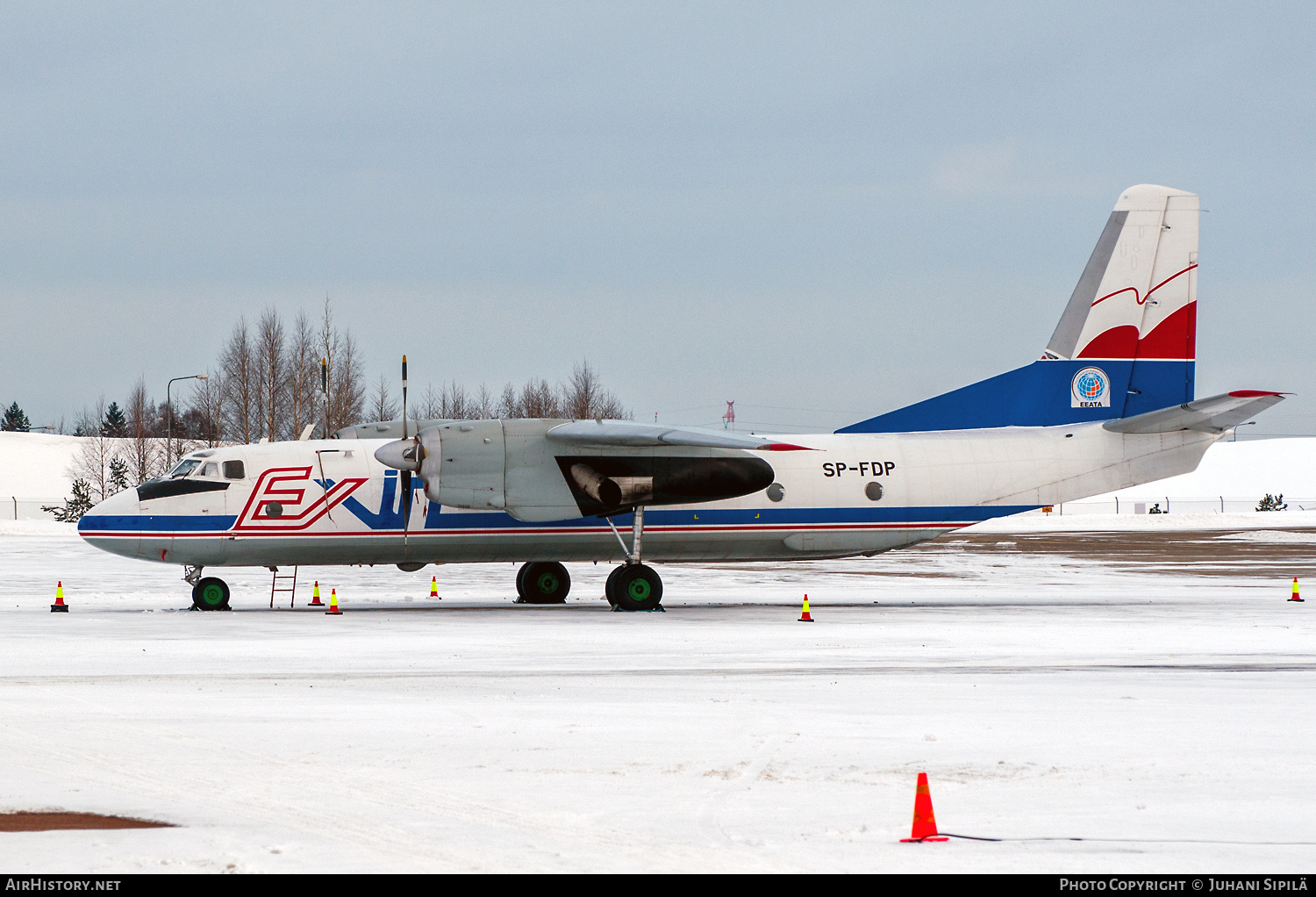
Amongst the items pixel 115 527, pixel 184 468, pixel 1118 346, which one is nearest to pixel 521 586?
pixel 184 468

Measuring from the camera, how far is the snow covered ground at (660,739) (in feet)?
21.8

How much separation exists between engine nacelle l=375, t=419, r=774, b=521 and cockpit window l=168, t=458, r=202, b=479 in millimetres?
3543

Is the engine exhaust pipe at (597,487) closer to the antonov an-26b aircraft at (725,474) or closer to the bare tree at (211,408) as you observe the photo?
the antonov an-26b aircraft at (725,474)

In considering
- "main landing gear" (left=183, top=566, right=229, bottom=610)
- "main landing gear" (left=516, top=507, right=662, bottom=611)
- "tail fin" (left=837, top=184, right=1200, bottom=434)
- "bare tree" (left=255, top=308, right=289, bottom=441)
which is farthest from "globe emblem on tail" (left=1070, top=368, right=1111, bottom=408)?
"bare tree" (left=255, top=308, right=289, bottom=441)

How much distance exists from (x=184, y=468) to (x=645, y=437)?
8591 millimetres

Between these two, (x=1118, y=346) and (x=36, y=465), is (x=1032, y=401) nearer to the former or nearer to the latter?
(x=1118, y=346)

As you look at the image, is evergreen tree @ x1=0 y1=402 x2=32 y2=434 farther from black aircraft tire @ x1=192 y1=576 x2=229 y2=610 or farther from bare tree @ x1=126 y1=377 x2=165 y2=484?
black aircraft tire @ x1=192 y1=576 x2=229 y2=610

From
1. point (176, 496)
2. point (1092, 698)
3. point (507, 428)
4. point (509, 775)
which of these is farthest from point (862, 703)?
point (176, 496)

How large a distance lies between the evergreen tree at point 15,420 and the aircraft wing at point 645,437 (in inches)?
6412

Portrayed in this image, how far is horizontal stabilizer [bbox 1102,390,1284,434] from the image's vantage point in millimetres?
22844

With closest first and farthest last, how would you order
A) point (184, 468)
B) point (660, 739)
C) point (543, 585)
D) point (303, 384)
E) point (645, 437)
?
1. point (660, 739)
2. point (645, 437)
3. point (184, 468)
4. point (543, 585)
5. point (303, 384)

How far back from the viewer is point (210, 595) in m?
22.6

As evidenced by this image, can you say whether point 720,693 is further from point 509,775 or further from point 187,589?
point 187,589

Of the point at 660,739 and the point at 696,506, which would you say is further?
the point at 696,506
